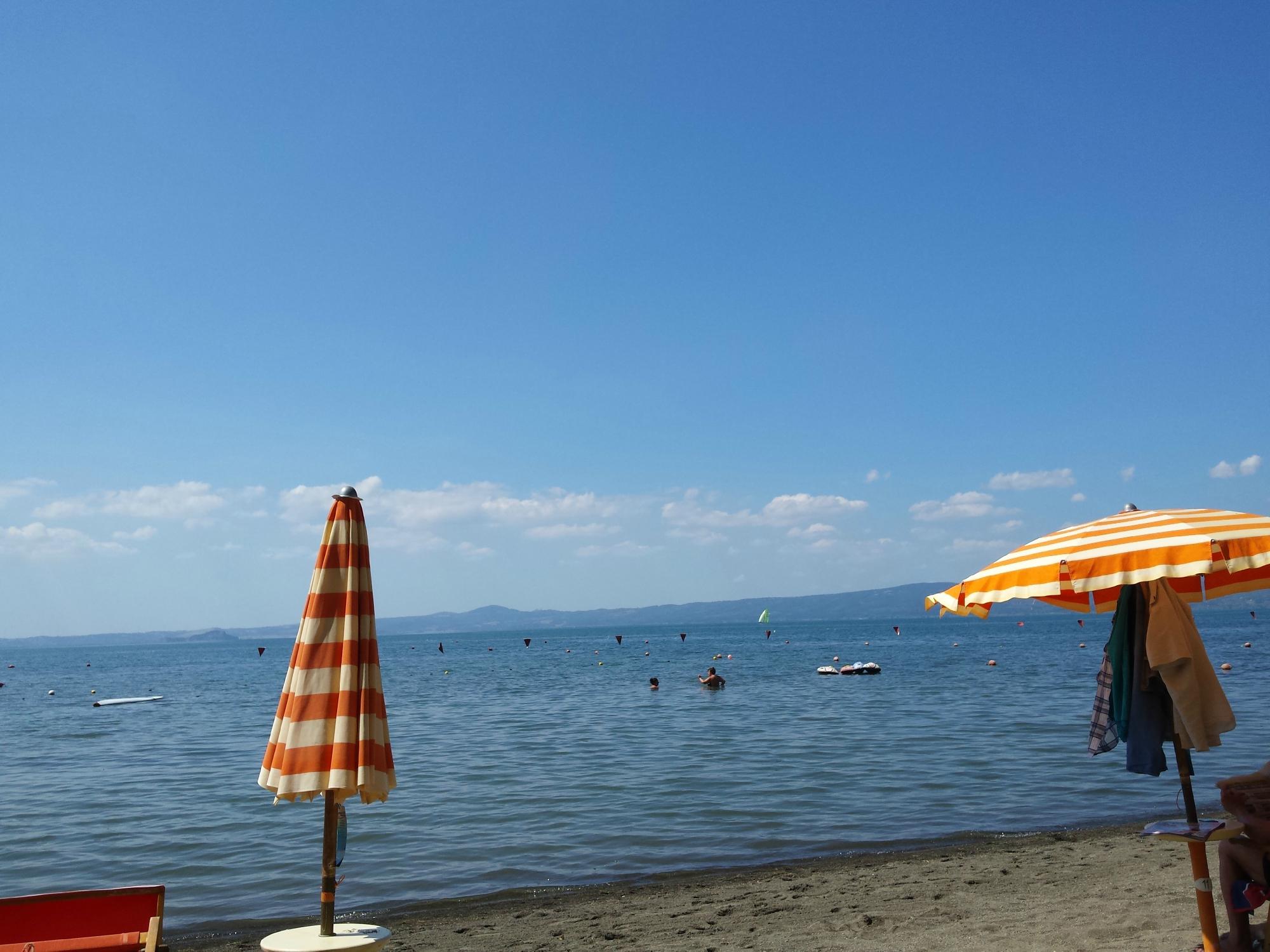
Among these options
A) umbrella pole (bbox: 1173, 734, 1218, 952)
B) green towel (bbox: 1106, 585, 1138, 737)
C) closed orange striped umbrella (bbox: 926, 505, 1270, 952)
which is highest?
closed orange striped umbrella (bbox: 926, 505, 1270, 952)

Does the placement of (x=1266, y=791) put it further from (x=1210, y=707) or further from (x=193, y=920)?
(x=193, y=920)

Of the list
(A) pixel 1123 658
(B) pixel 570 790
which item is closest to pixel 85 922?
(A) pixel 1123 658

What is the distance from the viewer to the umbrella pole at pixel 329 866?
497cm

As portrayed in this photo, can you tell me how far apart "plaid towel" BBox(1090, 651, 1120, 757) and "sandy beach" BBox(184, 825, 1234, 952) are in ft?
6.60

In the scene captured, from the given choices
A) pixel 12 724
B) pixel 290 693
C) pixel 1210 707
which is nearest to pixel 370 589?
pixel 290 693

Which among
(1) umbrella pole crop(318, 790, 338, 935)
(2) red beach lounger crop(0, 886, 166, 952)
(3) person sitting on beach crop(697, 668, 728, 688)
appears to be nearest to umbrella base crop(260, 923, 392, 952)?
(1) umbrella pole crop(318, 790, 338, 935)

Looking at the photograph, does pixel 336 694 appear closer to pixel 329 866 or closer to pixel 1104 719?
pixel 329 866

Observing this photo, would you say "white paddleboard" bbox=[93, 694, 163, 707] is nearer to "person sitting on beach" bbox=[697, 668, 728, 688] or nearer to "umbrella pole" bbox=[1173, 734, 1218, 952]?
"person sitting on beach" bbox=[697, 668, 728, 688]

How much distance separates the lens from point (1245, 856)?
204 inches

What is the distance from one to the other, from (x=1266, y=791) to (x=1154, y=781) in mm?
12998

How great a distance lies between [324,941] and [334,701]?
1.26 m

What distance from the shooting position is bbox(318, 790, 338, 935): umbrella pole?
16.3 feet

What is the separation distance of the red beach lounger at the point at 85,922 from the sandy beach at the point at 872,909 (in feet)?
12.8

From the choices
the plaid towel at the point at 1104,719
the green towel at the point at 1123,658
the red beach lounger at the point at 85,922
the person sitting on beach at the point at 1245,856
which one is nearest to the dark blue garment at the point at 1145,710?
the green towel at the point at 1123,658
